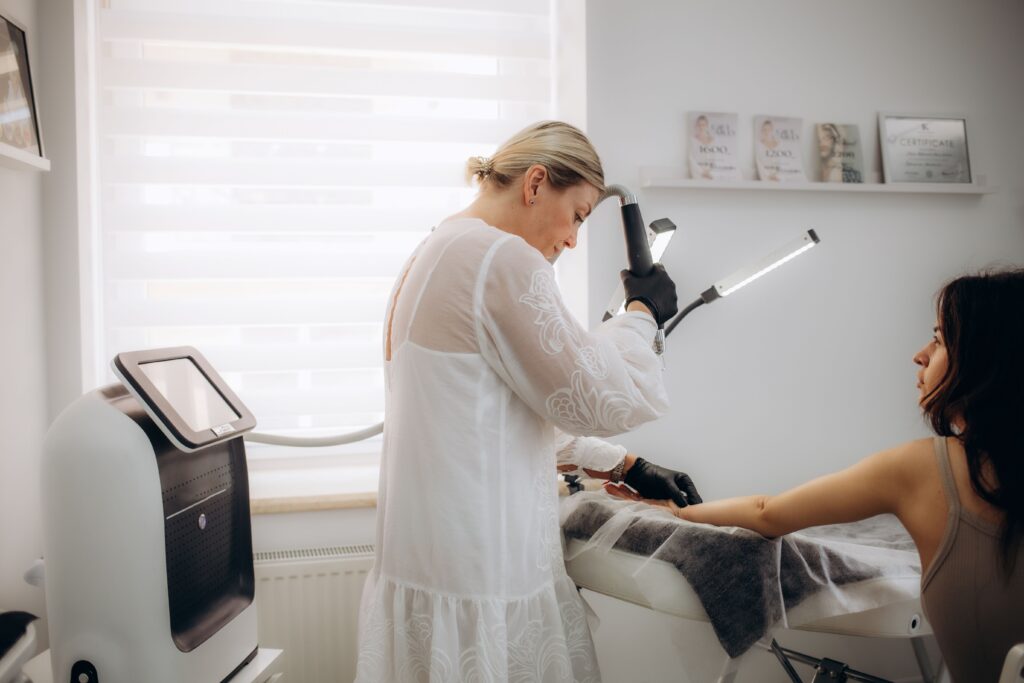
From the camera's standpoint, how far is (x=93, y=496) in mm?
1083

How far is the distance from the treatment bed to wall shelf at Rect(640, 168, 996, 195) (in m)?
1.04

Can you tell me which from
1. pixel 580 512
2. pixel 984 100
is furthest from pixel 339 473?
pixel 984 100

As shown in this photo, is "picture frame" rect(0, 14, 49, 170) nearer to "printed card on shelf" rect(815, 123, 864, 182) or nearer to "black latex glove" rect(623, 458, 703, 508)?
"black latex glove" rect(623, 458, 703, 508)

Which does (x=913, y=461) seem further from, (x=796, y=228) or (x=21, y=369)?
(x=21, y=369)

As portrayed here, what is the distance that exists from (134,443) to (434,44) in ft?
4.99

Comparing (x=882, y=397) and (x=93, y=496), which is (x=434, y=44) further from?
(x=882, y=397)

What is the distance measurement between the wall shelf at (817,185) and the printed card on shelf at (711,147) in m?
0.04

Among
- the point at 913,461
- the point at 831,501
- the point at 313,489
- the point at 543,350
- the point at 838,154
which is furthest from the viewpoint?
the point at 838,154

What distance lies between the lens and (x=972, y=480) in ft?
3.47

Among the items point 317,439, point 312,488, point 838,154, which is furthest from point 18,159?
point 838,154

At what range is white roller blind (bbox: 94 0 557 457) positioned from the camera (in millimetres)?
2059

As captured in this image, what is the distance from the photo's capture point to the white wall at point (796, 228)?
2.09 m

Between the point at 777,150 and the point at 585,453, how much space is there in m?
1.21

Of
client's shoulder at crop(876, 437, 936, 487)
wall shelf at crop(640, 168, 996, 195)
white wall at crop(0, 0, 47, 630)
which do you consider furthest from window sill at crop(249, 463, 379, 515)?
client's shoulder at crop(876, 437, 936, 487)
